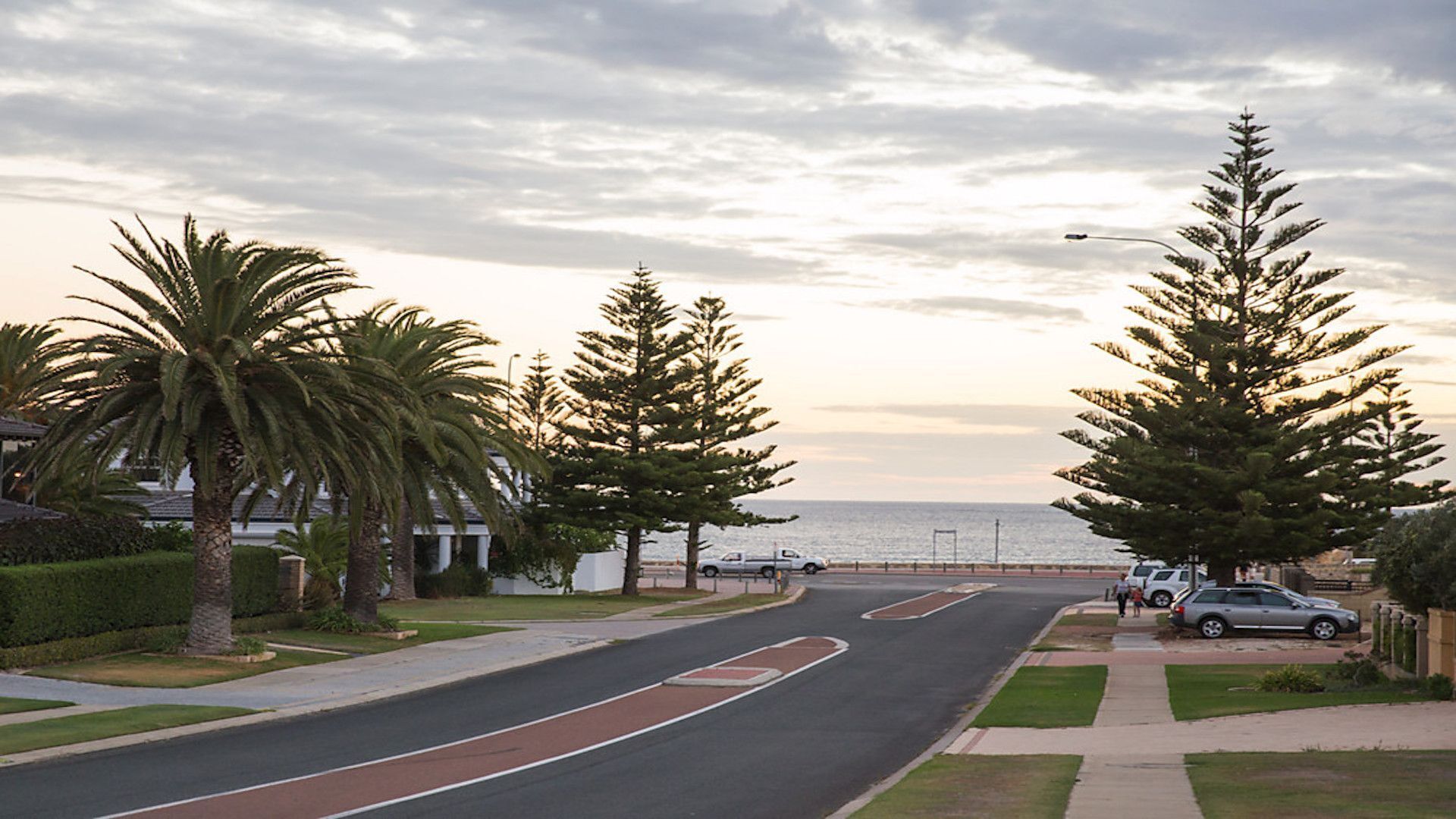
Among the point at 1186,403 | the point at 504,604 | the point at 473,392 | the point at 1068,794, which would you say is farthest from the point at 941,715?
the point at 504,604

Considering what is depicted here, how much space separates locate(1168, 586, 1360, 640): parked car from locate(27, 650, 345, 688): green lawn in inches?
887

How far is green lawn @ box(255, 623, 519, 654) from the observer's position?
3127 cm

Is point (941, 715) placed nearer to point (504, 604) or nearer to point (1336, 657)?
point (1336, 657)

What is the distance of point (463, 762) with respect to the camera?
17594mm

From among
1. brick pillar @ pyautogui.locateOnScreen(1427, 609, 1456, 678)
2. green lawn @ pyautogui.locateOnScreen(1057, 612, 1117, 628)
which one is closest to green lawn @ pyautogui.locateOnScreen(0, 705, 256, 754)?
brick pillar @ pyautogui.locateOnScreen(1427, 609, 1456, 678)

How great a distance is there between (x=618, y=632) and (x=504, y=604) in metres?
9.96

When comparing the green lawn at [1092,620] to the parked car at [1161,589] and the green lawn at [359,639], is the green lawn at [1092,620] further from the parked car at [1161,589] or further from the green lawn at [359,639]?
the green lawn at [359,639]

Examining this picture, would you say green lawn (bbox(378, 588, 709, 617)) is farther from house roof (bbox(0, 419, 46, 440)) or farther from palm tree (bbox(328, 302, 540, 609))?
house roof (bbox(0, 419, 46, 440))

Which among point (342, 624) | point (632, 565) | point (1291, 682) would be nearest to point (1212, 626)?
point (1291, 682)

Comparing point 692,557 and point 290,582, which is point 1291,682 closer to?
point 290,582

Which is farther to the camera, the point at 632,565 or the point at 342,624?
the point at 632,565

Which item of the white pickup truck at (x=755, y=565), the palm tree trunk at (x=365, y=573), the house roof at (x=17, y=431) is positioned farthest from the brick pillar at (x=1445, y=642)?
the white pickup truck at (x=755, y=565)

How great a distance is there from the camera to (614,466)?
55.7 metres

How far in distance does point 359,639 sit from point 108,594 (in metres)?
6.71
